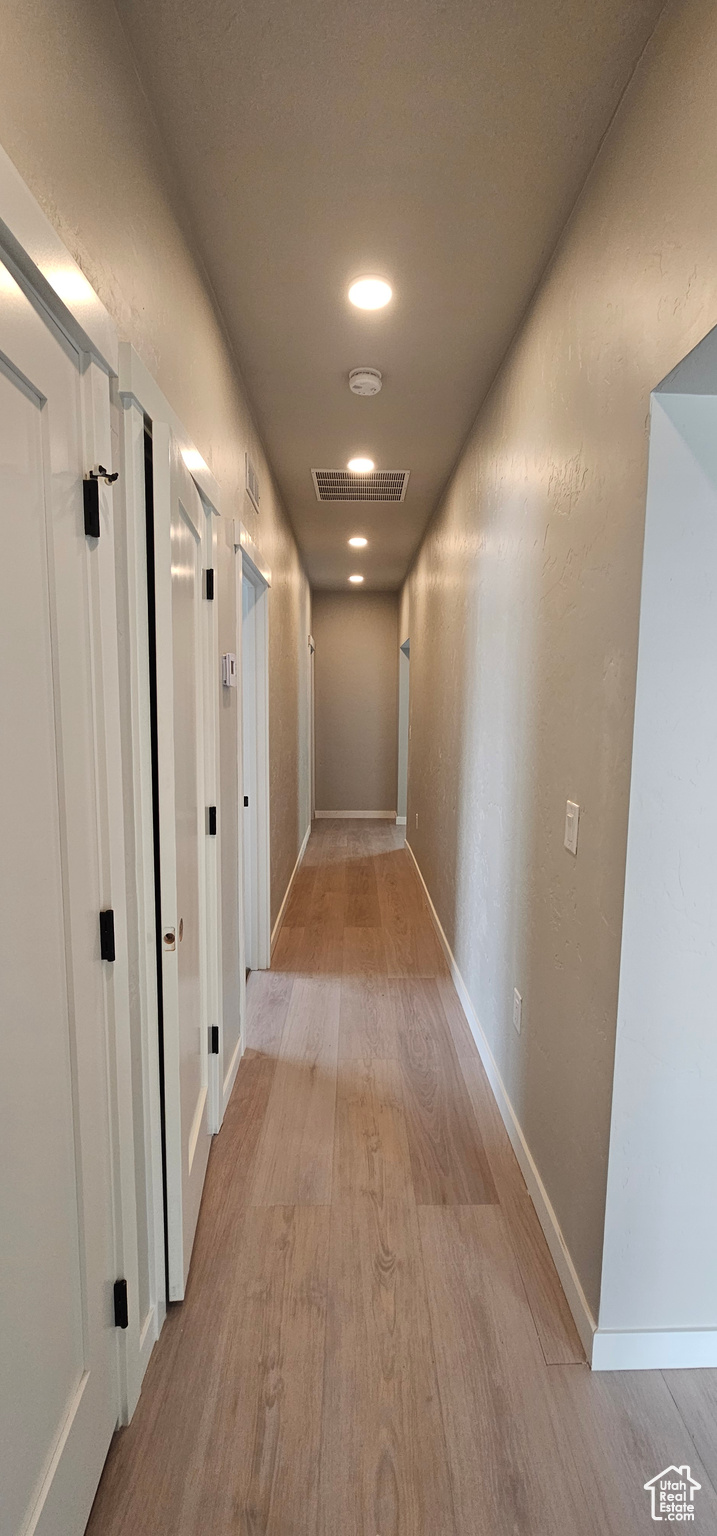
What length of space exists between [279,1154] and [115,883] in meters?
1.31

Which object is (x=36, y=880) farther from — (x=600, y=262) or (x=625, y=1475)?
(x=600, y=262)

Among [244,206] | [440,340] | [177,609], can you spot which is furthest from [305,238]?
[177,609]

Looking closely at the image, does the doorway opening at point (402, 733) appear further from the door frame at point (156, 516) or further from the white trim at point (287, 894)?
the door frame at point (156, 516)

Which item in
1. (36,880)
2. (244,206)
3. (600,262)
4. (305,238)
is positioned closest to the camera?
(36,880)

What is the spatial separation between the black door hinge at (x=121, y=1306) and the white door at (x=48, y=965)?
5 centimetres

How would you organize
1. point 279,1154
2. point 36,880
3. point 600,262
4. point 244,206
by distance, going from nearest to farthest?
point 36,880 → point 600,262 → point 244,206 → point 279,1154

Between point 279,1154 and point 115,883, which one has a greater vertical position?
point 115,883

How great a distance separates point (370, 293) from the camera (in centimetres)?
191

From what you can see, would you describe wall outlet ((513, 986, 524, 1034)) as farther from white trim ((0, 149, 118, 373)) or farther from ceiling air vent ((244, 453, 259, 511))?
ceiling air vent ((244, 453, 259, 511))

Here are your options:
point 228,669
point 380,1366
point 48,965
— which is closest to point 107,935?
point 48,965

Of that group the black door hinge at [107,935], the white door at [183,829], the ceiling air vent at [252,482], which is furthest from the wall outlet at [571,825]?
the ceiling air vent at [252,482]

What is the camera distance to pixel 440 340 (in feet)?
7.12

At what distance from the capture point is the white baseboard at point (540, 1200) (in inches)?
55.9

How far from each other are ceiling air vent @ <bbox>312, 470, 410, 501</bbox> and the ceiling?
3.71 feet
